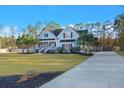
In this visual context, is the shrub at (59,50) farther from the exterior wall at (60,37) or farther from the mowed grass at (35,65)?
the mowed grass at (35,65)

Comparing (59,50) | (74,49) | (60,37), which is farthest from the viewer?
(60,37)

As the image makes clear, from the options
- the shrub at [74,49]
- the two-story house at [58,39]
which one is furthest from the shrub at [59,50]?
the shrub at [74,49]

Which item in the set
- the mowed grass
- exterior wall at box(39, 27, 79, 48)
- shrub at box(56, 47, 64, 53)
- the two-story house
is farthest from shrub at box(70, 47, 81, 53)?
the mowed grass

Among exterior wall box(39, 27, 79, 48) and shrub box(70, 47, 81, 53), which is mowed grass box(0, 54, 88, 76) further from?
shrub box(70, 47, 81, 53)

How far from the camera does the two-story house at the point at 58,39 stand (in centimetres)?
3075

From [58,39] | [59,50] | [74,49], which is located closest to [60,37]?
[58,39]

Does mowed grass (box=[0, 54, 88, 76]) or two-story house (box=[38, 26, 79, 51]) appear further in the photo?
two-story house (box=[38, 26, 79, 51])

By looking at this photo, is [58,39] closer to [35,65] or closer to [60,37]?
[60,37]

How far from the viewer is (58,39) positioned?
35562 millimetres

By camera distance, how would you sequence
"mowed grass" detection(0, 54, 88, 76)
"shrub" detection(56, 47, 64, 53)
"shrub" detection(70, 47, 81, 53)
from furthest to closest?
"shrub" detection(70, 47, 81, 53) → "shrub" detection(56, 47, 64, 53) → "mowed grass" detection(0, 54, 88, 76)

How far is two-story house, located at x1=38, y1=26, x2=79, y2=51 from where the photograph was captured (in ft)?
101

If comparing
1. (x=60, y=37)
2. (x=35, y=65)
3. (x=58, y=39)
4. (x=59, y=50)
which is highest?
(x=60, y=37)

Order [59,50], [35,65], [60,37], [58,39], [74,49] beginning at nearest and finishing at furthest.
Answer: [35,65] < [59,50] < [74,49] < [58,39] < [60,37]
